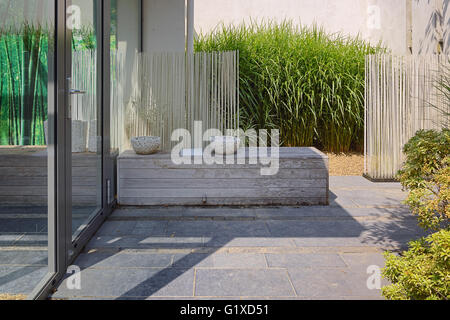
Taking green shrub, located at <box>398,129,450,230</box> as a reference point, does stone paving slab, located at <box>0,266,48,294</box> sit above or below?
below

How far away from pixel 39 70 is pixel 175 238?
5.15 feet

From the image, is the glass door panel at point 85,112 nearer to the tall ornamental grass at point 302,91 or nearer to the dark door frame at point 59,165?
the dark door frame at point 59,165

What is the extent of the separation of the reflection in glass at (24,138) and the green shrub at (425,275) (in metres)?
1.54

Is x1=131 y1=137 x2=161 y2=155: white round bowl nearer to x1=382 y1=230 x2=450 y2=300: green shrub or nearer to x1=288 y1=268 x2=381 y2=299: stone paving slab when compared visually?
Answer: x1=288 y1=268 x2=381 y2=299: stone paving slab

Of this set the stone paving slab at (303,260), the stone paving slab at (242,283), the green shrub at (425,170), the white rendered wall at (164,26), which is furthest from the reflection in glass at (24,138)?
the white rendered wall at (164,26)

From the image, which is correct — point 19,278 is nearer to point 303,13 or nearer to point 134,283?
point 134,283

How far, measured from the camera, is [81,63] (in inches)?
115

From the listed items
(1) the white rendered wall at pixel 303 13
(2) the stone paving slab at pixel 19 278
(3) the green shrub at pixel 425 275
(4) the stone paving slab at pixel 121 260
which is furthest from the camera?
(1) the white rendered wall at pixel 303 13

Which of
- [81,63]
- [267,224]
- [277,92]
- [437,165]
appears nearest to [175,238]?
[267,224]

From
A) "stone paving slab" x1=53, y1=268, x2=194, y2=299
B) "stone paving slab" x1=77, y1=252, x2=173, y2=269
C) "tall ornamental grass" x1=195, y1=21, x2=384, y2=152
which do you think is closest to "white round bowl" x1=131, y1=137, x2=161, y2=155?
"stone paving slab" x1=77, y1=252, x2=173, y2=269

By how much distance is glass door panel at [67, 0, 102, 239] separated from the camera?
2756 millimetres

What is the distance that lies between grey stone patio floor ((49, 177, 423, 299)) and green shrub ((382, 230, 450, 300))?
1.77 feet

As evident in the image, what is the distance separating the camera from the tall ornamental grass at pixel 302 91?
6.68 metres
